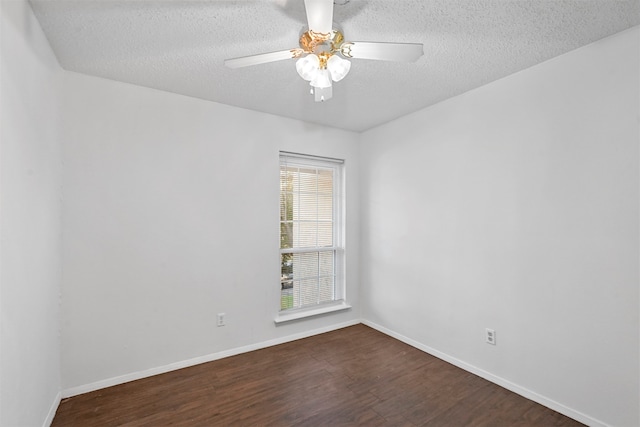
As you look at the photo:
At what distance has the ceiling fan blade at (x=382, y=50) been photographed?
142 centimetres

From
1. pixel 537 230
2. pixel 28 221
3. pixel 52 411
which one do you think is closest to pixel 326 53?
pixel 28 221

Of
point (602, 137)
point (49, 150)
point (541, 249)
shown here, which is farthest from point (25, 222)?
point (602, 137)

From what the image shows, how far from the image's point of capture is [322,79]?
1583mm

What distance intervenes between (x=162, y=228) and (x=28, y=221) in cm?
103

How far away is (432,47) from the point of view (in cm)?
195

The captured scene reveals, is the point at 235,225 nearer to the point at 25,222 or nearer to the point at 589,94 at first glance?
the point at 25,222

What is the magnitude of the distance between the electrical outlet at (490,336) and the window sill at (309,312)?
5.17ft

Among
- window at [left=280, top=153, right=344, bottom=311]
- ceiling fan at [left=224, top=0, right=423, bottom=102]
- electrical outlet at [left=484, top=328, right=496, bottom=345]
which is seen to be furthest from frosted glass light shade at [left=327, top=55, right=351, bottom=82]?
electrical outlet at [left=484, top=328, right=496, bottom=345]

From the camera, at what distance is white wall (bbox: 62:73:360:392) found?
2262 mm

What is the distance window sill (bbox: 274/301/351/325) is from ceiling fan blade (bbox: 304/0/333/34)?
2697 millimetres

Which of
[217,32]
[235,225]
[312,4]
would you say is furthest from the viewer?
[235,225]

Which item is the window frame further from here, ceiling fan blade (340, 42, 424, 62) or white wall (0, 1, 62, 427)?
white wall (0, 1, 62, 427)

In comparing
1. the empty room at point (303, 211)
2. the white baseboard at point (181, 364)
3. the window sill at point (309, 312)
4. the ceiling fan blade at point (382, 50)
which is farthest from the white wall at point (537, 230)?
the ceiling fan blade at point (382, 50)

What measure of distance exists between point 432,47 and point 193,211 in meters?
2.35
